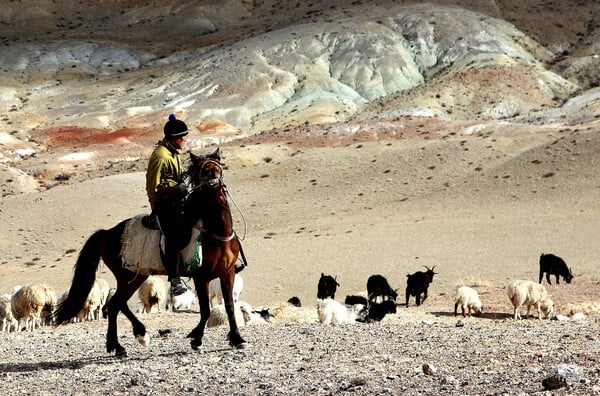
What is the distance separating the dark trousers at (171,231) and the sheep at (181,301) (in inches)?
441

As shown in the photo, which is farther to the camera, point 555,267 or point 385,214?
point 385,214

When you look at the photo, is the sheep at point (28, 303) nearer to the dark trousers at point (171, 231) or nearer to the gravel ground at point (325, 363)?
the gravel ground at point (325, 363)

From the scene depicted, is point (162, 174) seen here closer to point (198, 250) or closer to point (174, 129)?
point (174, 129)

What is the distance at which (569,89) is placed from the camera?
80.8 m

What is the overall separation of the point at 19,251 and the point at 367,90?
5198 centimetres

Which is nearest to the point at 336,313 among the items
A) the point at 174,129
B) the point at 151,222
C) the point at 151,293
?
the point at 151,293

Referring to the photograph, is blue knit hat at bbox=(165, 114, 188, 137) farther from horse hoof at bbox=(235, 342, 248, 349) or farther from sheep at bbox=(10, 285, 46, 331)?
sheep at bbox=(10, 285, 46, 331)

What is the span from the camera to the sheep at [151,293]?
21266 mm

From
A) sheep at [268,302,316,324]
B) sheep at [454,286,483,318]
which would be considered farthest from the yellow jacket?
sheep at [454,286,483,318]

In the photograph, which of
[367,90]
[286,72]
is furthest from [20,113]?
[367,90]

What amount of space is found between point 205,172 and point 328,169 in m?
39.1

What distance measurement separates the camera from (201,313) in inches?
445

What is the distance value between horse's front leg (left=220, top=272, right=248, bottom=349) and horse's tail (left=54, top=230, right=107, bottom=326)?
205cm

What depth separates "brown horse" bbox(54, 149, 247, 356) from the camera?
11.1 m
